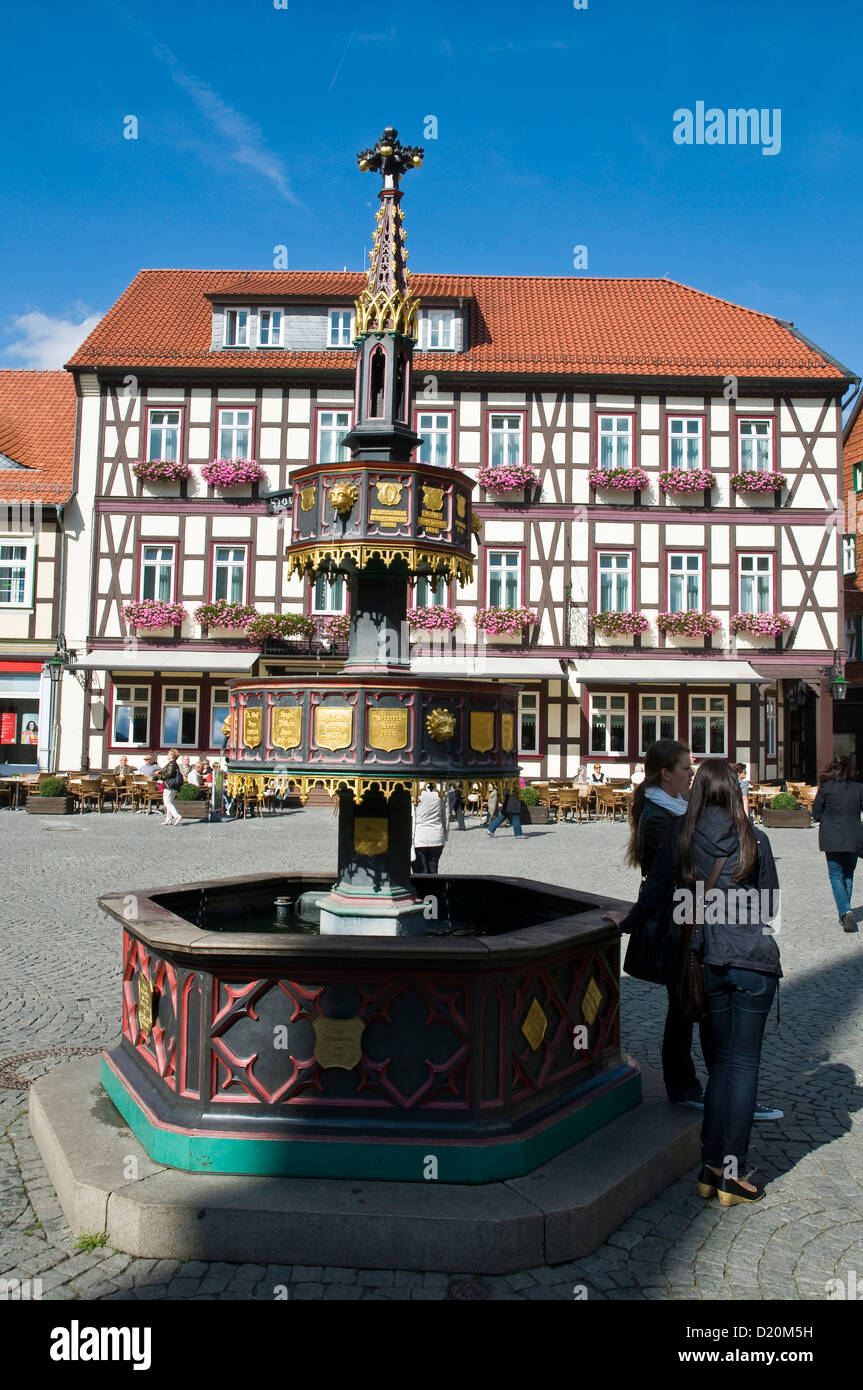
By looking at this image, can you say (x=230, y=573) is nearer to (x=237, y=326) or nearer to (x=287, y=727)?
(x=237, y=326)

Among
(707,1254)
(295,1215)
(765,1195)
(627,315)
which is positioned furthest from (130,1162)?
(627,315)

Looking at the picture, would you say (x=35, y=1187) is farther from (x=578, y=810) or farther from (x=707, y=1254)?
(x=578, y=810)

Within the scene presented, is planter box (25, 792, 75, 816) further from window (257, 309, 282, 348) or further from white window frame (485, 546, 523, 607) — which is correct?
window (257, 309, 282, 348)

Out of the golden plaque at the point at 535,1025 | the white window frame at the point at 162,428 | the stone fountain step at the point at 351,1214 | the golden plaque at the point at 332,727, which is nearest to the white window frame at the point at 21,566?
the white window frame at the point at 162,428

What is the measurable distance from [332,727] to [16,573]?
27375 mm

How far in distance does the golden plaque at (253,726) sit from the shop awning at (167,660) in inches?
870

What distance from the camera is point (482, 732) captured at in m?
5.47

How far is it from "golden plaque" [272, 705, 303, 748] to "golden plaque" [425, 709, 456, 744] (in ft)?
2.21

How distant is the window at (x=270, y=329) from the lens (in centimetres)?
2961

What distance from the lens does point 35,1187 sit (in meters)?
4.44

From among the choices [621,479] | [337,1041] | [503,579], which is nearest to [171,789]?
[503,579]

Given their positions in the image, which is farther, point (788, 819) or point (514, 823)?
point (788, 819)

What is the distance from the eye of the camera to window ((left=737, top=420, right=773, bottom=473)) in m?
28.8

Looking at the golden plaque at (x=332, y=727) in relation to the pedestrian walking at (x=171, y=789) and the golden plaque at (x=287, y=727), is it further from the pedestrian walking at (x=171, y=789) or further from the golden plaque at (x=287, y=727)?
the pedestrian walking at (x=171, y=789)
